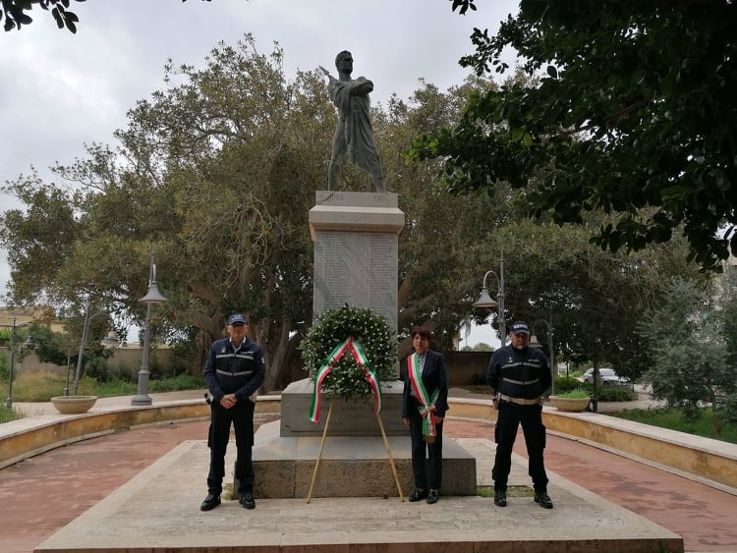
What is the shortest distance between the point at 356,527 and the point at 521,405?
6.82 ft

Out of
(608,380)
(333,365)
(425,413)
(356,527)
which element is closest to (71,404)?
(333,365)

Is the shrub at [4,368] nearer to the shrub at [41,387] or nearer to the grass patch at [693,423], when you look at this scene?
the shrub at [41,387]

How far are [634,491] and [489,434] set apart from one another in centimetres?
517

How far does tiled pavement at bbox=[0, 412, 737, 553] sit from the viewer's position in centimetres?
564

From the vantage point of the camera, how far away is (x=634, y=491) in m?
7.32

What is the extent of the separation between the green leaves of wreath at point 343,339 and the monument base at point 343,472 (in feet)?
2.25

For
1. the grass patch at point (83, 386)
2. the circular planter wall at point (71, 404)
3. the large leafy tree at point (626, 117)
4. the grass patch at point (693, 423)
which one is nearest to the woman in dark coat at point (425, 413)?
the large leafy tree at point (626, 117)

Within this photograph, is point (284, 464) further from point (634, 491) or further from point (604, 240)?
point (634, 491)

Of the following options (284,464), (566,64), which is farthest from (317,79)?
(284,464)

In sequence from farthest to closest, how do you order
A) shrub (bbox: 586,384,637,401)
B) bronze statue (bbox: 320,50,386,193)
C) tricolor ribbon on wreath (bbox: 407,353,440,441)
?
shrub (bbox: 586,384,637,401)
bronze statue (bbox: 320,50,386,193)
tricolor ribbon on wreath (bbox: 407,353,440,441)

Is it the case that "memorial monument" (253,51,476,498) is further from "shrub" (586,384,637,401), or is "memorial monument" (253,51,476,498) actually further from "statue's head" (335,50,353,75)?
"shrub" (586,384,637,401)

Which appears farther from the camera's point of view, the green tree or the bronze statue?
the green tree

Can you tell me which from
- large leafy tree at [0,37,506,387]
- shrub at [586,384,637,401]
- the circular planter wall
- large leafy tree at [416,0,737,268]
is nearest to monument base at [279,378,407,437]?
large leafy tree at [416,0,737,268]

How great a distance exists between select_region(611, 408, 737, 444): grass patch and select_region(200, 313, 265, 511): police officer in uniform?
28.9 ft
